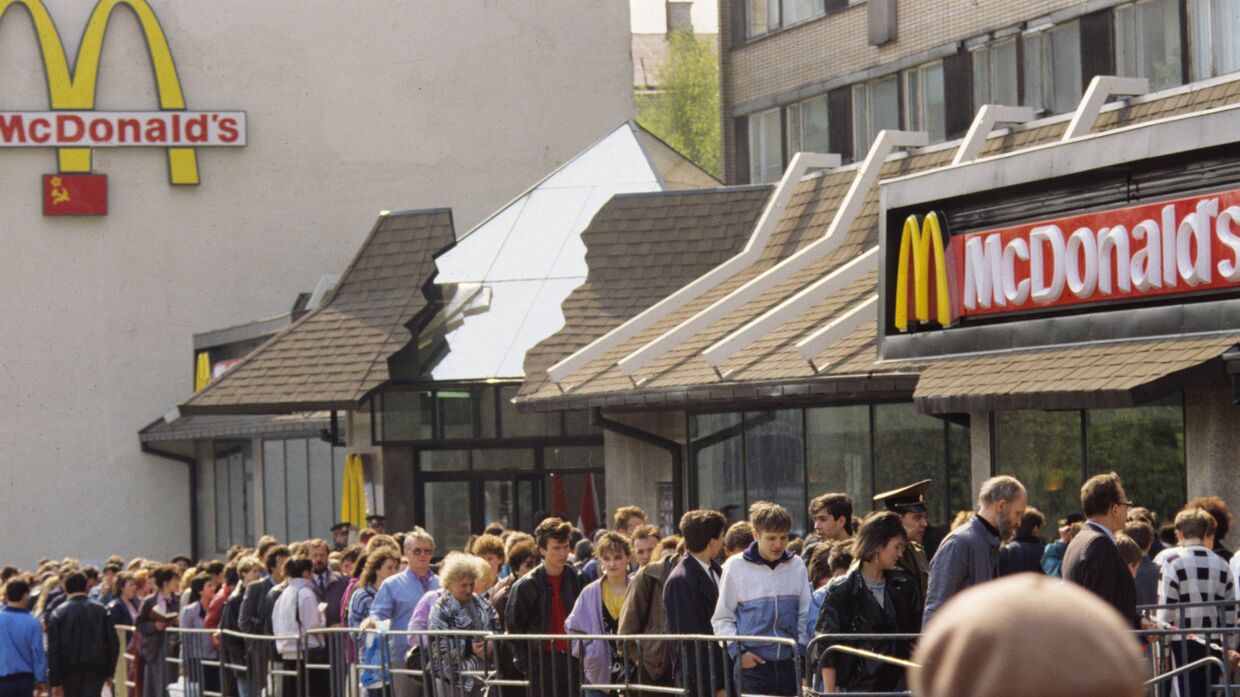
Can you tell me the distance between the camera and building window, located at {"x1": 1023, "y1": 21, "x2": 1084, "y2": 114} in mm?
30641

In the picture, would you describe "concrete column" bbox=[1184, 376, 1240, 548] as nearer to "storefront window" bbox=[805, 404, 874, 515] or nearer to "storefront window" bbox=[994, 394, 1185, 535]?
"storefront window" bbox=[994, 394, 1185, 535]

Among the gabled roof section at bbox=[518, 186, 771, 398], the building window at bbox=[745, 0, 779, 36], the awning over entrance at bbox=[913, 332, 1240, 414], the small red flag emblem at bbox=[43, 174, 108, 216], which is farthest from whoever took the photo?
the small red flag emblem at bbox=[43, 174, 108, 216]

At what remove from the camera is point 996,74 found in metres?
32.5

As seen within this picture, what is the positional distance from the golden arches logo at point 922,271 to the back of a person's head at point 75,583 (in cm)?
790

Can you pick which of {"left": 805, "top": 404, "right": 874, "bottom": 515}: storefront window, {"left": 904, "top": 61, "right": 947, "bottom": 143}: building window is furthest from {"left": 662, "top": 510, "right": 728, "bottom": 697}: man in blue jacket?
{"left": 904, "top": 61, "right": 947, "bottom": 143}: building window

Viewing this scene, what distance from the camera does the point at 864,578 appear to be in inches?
376

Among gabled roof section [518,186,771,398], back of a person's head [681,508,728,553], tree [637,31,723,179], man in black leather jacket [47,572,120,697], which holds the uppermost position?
tree [637,31,723,179]

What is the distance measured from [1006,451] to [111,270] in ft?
84.6

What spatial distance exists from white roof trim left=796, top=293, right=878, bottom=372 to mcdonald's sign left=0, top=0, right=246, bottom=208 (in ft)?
76.5

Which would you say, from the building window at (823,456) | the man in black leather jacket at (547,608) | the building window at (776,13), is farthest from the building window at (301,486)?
the man in black leather jacket at (547,608)

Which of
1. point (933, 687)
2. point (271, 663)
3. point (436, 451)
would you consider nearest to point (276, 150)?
point (436, 451)

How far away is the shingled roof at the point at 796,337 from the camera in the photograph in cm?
1814

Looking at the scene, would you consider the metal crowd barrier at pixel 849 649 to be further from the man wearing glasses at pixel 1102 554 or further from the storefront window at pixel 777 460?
the storefront window at pixel 777 460

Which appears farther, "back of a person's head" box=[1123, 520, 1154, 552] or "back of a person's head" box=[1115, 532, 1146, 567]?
"back of a person's head" box=[1123, 520, 1154, 552]
